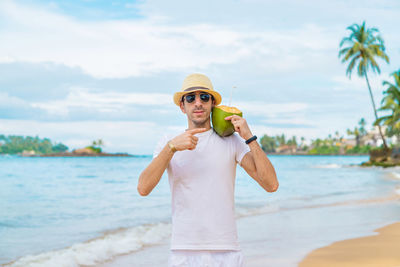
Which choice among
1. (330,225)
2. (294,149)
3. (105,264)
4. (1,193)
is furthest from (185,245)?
(294,149)

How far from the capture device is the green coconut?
232cm

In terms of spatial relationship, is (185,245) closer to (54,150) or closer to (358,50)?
(358,50)

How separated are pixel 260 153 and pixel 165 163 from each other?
49 centimetres

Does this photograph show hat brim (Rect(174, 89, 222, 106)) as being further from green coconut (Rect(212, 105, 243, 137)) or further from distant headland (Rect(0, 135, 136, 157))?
distant headland (Rect(0, 135, 136, 157))

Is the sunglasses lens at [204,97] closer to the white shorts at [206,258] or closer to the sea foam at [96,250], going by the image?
the white shorts at [206,258]

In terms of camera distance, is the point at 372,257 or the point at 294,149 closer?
the point at 372,257

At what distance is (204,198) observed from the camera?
2262 mm

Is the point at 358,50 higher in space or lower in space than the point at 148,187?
higher

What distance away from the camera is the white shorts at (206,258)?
2.23 m

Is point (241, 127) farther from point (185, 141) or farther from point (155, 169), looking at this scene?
point (155, 169)

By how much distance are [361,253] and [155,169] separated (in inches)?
184

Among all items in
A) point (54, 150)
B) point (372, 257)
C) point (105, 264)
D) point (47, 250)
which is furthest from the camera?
point (54, 150)

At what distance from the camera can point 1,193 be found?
21281 millimetres

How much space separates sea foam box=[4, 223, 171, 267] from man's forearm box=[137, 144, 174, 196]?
461 cm
